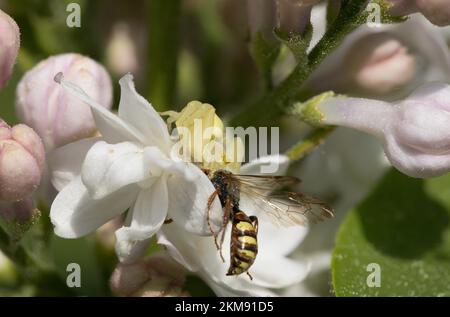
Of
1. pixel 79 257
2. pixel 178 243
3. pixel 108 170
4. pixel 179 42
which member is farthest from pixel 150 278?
pixel 79 257

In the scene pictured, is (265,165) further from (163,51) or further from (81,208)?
(163,51)

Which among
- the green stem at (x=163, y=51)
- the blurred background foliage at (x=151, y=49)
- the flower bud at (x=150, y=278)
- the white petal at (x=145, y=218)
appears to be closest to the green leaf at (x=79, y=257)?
the blurred background foliage at (x=151, y=49)

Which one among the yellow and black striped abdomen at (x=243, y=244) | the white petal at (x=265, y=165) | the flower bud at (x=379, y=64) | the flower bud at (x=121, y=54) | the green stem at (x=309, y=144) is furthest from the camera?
the flower bud at (x=121, y=54)

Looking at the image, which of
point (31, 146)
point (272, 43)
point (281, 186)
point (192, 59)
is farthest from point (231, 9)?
point (31, 146)

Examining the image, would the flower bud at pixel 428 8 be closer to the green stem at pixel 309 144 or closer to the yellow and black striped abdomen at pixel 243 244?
the green stem at pixel 309 144
